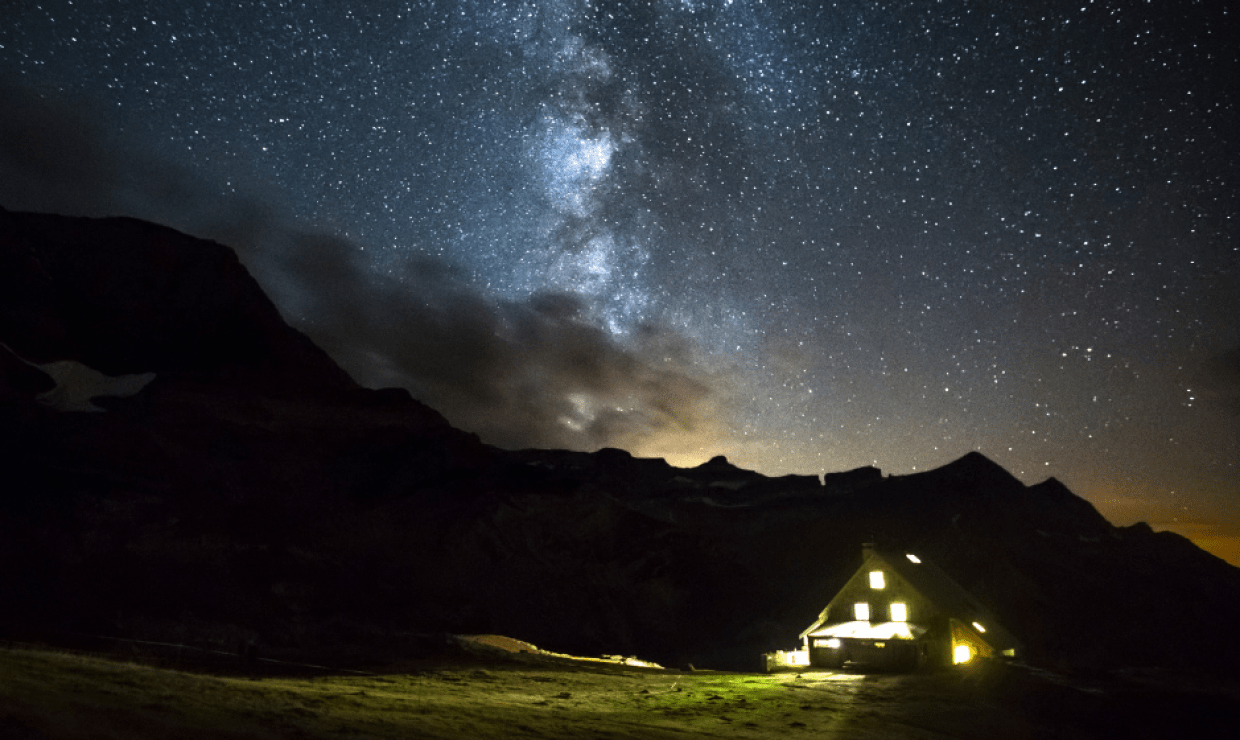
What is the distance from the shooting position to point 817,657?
35.1m

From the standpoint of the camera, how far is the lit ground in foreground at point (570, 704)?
34.7 ft

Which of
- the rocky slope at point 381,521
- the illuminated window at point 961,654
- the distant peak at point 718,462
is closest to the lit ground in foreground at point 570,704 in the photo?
the illuminated window at point 961,654

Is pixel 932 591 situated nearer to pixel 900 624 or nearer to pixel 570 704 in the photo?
pixel 900 624

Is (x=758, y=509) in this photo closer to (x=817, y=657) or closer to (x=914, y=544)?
(x=914, y=544)

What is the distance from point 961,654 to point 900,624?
4.83 meters

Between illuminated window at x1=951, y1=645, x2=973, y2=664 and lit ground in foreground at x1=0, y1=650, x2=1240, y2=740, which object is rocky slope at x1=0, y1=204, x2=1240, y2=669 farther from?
illuminated window at x1=951, y1=645, x2=973, y2=664

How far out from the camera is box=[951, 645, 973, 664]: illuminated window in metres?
35.8

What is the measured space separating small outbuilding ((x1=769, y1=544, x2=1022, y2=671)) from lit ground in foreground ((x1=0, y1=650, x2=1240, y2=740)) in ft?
7.86

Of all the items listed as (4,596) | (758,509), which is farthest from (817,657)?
(758,509)

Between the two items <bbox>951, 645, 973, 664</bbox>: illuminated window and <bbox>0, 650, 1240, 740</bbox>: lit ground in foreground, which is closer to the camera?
<bbox>0, 650, 1240, 740</bbox>: lit ground in foreground

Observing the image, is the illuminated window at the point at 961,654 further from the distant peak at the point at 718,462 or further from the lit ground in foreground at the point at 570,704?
the distant peak at the point at 718,462

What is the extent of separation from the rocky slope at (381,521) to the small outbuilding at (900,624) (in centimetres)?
3266

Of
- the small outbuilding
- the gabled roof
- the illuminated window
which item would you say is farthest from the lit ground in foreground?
the gabled roof

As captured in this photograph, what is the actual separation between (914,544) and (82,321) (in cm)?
10726
